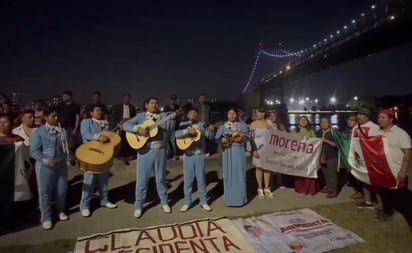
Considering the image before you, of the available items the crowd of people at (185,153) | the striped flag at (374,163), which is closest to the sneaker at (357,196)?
the crowd of people at (185,153)

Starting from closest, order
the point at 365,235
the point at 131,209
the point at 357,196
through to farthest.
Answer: the point at 365,235 → the point at 131,209 → the point at 357,196

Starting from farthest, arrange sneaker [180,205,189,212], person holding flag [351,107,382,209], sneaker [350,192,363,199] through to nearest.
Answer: sneaker [350,192,363,199] → sneaker [180,205,189,212] → person holding flag [351,107,382,209]

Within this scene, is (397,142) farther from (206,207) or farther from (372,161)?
(206,207)

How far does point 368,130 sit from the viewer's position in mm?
5652

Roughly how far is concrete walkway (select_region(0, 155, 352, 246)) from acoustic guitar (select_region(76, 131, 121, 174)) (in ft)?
3.05

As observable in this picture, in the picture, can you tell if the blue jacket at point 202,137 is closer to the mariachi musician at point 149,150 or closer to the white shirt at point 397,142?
the mariachi musician at point 149,150

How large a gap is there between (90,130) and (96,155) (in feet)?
1.70

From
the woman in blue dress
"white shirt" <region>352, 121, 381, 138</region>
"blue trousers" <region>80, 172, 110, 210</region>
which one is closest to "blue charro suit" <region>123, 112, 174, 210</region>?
"blue trousers" <region>80, 172, 110, 210</region>

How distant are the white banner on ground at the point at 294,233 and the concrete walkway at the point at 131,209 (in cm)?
49

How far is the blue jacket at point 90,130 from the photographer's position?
17.7 ft

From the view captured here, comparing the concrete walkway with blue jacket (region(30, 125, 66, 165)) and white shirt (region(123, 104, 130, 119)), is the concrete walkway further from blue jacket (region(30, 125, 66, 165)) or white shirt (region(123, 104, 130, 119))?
white shirt (region(123, 104, 130, 119))

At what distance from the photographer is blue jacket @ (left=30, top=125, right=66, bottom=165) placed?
16.2 ft

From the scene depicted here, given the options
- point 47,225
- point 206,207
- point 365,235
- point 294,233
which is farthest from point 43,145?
point 365,235

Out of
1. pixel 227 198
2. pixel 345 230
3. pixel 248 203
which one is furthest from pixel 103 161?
pixel 345 230
